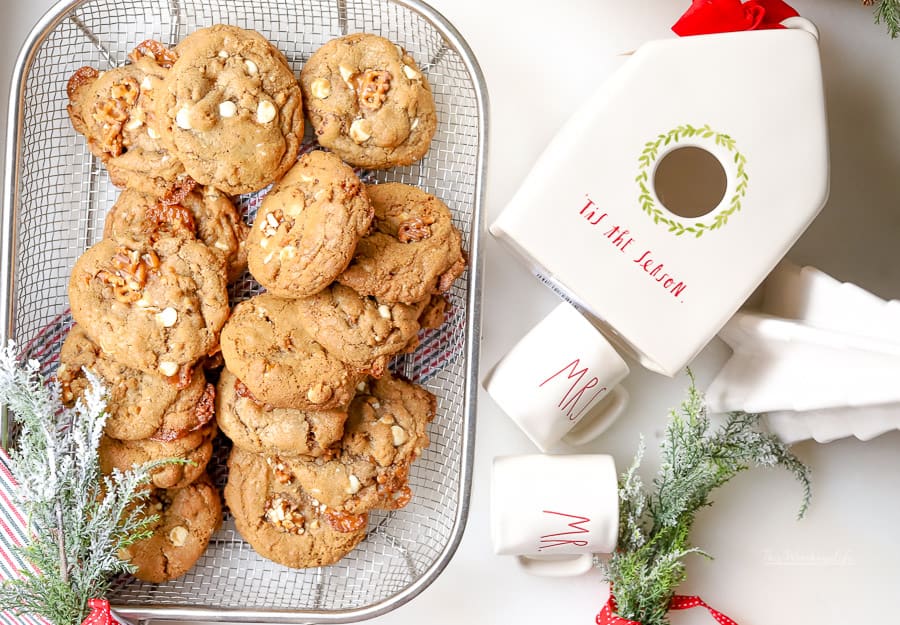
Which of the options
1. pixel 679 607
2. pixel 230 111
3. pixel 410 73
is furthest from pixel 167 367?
pixel 679 607

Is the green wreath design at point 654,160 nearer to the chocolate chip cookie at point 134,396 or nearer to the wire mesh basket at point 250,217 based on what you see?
the wire mesh basket at point 250,217

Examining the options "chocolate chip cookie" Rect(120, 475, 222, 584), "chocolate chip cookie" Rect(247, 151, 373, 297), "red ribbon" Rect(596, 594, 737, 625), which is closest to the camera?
"chocolate chip cookie" Rect(247, 151, 373, 297)

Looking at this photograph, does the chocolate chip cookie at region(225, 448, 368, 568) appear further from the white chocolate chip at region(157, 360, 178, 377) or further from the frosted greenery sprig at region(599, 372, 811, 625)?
the frosted greenery sprig at region(599, 372, 811, 625)

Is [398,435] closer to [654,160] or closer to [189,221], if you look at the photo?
[189,221]

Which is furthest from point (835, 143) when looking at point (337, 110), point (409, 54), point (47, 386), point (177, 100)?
point (47, 386)

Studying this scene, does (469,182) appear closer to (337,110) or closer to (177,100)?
(337,110)

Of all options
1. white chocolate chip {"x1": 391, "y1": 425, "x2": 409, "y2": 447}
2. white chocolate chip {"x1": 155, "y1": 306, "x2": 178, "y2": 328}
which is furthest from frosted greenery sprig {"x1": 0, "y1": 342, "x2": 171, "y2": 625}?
white chocolate chip {"x1": 391, "y1": 425, "x2": 409, "y2": 447}

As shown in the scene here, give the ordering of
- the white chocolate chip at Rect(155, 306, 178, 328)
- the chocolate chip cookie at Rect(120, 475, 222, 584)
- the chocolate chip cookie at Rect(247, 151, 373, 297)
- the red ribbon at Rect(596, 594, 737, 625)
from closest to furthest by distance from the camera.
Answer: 1. the chocolate chip cookie at Rect(247, 151, 373, 297)
2. the white chocolate chip at Rect(155, 306, 178, 328)
3. the chocolate chip cookie at Rect(120, 475, 222, 584)
4. the red ribbon at Rect(596, 594, 737, 625)

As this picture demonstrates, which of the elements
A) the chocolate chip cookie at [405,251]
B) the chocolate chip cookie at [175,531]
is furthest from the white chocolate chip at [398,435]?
the chocolate chip cookie at [175,531]
